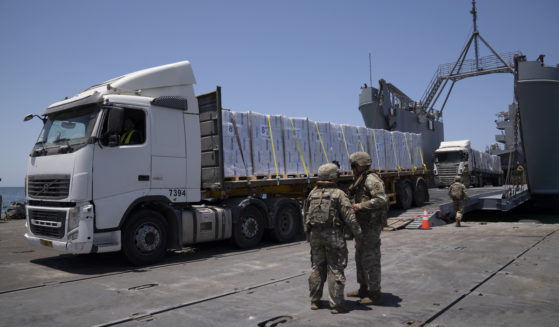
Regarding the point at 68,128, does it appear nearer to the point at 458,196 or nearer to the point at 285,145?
the point at 285,145

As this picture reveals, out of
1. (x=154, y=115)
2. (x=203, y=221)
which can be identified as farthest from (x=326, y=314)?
(x=154, y=115)

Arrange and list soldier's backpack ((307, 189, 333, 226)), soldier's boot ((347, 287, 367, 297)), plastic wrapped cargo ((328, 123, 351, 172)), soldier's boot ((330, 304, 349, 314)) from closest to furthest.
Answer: soldier's boot ((330, 304, 349, 314))
soldier's backpack ((307, 189, 333, 226))
soldier's boot ((347, 287, 367, 297))
plastic wrapped cargo ((328, 123, 351, 172))

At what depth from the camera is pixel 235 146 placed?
9438 millimetres

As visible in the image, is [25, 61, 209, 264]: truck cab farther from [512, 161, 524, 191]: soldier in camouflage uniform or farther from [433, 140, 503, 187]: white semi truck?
[433, 140, 503, 187]: white semi truck

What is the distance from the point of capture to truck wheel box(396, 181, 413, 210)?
15938 mm

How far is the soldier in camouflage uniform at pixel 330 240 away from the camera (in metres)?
A: 4.41

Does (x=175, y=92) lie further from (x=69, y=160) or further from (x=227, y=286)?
(x=227, y=286)

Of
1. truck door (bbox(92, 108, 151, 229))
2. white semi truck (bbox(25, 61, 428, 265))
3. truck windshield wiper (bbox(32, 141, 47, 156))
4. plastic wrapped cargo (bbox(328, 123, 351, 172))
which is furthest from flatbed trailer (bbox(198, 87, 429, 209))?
truck windshield wiper (bbox(32, 141, 47, 156))

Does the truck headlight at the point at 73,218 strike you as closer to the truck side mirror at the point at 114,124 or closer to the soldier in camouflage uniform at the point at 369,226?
the truck side mirror at the point at 114,124

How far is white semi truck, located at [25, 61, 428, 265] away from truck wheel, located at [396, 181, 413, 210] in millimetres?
7719

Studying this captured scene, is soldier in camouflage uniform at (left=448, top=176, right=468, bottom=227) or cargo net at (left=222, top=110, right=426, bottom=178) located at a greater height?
cargo net at (left=222, top=110, right=426, bottom=178)

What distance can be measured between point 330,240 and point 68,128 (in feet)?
18.5

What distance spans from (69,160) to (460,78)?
115 feet

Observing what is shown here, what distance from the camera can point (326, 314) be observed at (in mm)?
4387
